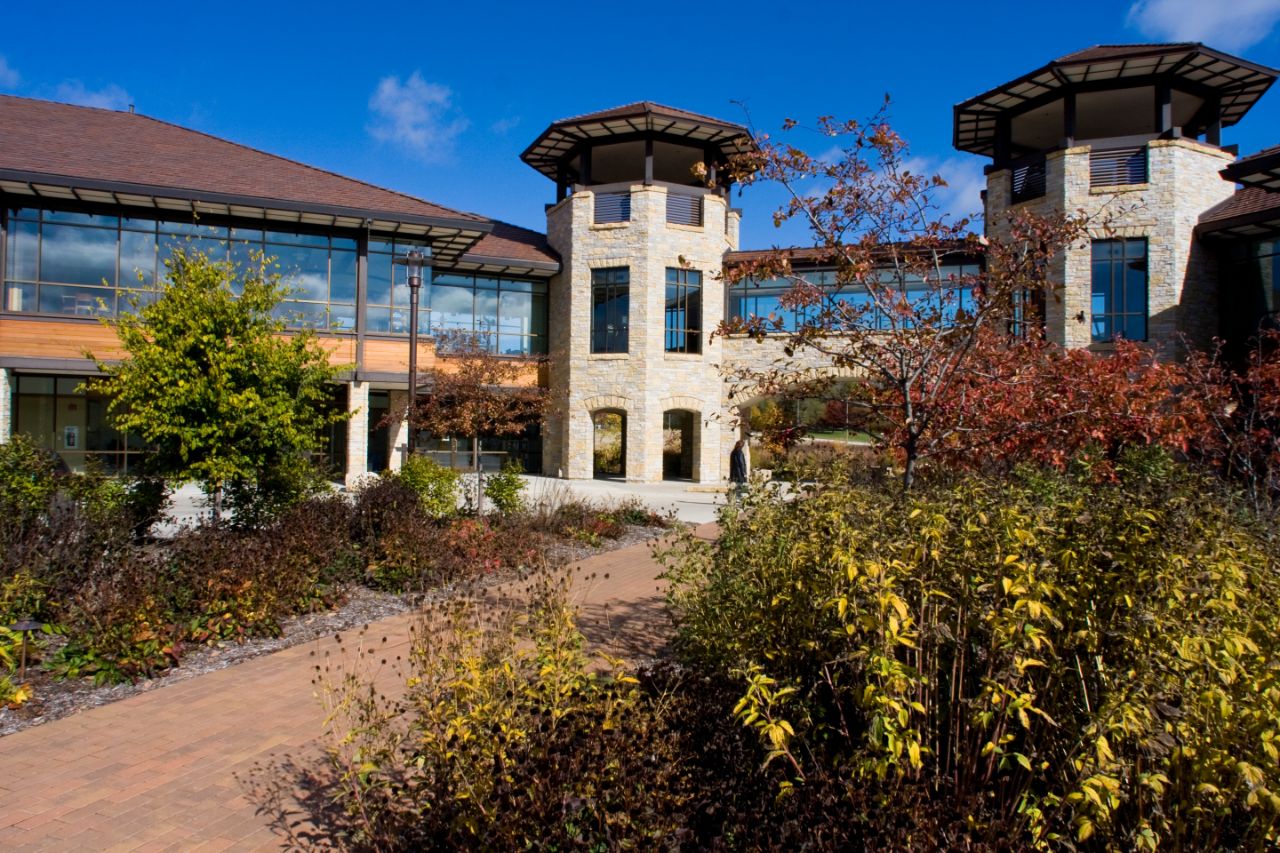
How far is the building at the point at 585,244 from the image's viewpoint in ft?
64.5

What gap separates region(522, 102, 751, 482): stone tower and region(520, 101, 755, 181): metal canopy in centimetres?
4

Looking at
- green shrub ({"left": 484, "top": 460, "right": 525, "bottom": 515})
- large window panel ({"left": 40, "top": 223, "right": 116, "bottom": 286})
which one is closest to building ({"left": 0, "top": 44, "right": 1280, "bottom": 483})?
large window panel ({"left": 40, "top": 223, "right": 116, "bottom": 286})

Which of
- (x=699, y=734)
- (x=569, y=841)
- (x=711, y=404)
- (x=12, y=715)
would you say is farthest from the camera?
(x=711, y=404)

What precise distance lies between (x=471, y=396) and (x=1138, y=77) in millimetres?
19430

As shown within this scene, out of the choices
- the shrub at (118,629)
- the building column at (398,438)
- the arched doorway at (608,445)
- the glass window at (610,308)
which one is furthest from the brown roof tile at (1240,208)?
the shrub at (118,629)

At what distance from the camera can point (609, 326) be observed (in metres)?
26.2

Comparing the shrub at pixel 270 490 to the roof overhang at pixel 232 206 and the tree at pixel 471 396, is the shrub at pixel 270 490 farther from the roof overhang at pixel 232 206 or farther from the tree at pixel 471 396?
the roof overhang at pixel 232 206

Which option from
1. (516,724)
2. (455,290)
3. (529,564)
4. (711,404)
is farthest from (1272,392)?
(455,290)

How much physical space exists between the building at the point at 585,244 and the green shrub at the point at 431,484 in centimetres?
750

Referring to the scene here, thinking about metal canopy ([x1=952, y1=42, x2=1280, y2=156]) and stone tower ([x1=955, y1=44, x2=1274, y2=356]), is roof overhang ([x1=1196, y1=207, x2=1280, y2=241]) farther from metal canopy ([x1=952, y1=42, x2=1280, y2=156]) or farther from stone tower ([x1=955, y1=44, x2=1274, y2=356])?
metal canopy ([x1=952, y1=42, x2=1280, y2=156])

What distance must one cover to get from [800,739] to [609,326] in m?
23.4

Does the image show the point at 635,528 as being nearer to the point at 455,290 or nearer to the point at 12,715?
the point at 12,715

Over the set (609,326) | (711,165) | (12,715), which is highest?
(711,165)

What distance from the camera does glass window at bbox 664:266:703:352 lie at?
26234 millimetres
